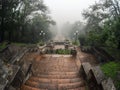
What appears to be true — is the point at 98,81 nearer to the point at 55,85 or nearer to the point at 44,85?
the point at 55,85

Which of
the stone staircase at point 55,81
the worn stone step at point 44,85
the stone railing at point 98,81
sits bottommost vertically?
the stone staircase at point 55,81

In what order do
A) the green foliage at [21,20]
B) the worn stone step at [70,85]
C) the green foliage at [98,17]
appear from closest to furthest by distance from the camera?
the worn stone step at [70,85]
the green foliage at [98,17]
the green foliage at [21,20]

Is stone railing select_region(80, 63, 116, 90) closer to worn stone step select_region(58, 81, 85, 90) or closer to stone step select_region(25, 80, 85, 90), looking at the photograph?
worn stone step select_region(58, 81, 85, 90)

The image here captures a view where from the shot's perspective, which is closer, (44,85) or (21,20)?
(44,85)

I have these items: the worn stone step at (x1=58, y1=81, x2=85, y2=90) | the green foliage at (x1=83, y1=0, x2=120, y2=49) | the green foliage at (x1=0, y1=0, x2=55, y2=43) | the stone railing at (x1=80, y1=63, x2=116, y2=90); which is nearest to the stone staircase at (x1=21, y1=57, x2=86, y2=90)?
the worn stone step at (x1=58, y1=81, x2=85, y2=90)

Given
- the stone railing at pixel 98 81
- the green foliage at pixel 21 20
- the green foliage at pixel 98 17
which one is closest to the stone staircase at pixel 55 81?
the stone railing at pixel 98 81

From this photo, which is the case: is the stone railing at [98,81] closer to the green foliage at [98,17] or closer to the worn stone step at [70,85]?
the worn stone step at [70,85]

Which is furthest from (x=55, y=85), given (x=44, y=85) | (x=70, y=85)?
(x=70, y=85)

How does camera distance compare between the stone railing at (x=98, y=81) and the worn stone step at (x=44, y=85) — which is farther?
the worn stone step at (x=44, y=85)

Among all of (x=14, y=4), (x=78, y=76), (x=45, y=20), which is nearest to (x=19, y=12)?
(x=14, y=4)

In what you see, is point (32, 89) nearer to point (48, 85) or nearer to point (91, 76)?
point (48, 85)

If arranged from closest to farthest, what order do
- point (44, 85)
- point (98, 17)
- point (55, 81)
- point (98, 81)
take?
point (98, 81), point (44, 85), point (55, 81), point (98, 17)

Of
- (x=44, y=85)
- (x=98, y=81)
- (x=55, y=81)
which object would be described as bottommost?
(x=55, y=81)

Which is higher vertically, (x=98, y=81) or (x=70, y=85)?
(x=98, y=81)
